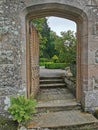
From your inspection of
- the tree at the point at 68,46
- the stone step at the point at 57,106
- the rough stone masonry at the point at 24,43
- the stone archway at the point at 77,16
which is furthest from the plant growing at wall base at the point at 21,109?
the tree at the point at 68,46

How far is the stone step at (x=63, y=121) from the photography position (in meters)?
3.89

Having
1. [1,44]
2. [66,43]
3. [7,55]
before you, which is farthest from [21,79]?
[66,43]

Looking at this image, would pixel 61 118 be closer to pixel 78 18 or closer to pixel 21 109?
pixel 21 109

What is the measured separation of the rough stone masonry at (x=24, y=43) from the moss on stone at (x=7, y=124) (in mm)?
198

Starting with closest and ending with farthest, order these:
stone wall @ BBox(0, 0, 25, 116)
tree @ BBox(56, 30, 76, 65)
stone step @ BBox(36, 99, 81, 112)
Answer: stone wall @ BBox(0, 0, 25, 116) → stone step @ BBox(36, 99, 81, 112) → tree @ BBox(56, 30, 76, 65)

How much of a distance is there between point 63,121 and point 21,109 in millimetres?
933

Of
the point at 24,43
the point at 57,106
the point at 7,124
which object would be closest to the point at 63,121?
the point at 57,106

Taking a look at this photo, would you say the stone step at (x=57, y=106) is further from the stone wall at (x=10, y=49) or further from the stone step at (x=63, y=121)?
the stone wall at (x=10, y=49)

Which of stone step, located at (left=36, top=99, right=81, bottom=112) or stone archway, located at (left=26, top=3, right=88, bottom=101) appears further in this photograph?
stone step, located at (left=36, top=99, right=81, bottom=112)

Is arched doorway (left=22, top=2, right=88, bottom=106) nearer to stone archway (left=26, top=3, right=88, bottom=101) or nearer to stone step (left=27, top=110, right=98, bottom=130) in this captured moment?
stone archway (left=26, top=3, right=88, bottom=101)

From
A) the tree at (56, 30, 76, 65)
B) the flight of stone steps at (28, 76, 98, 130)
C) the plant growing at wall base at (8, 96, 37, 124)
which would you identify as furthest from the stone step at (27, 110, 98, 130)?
the tree at (56, 30, 76, 65)

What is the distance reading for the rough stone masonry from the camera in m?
4.29

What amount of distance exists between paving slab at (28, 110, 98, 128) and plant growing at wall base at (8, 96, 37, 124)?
0.24 metres

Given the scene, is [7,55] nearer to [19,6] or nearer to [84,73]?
[19,6]
